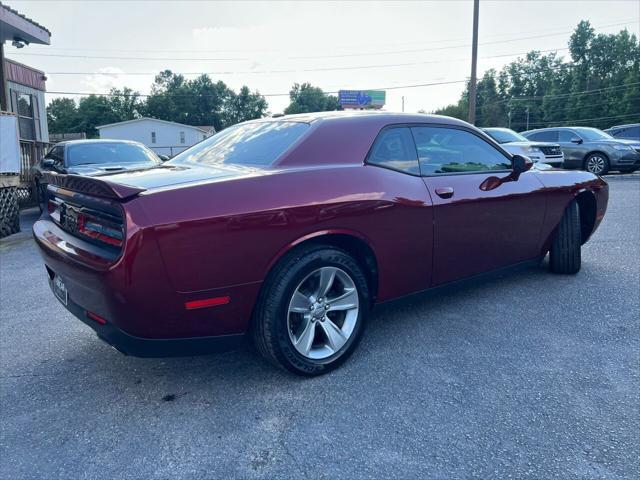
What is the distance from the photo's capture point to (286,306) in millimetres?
2619

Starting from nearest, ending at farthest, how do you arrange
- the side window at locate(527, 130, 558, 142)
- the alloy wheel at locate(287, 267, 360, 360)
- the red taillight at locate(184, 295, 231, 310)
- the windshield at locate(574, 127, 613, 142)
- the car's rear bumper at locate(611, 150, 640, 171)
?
the red taillight at locate(184, 295, 231, 310), the alloy wheel at locate(287, 267, 360, 360), the car's rear bumper at locate(611, 150, 640, 171), the windshield at locate(574, 127, 613, 142), the side window at locate(527, 130, 558, 142)

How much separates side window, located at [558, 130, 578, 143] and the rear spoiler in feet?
48.2

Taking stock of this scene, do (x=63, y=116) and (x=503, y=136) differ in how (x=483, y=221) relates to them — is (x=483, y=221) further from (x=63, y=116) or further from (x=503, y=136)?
(x=63, y=116)

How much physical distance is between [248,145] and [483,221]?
180 centimetres

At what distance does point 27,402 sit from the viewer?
104 inches

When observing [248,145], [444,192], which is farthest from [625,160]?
[248,145]

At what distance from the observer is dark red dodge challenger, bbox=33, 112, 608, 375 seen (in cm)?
230

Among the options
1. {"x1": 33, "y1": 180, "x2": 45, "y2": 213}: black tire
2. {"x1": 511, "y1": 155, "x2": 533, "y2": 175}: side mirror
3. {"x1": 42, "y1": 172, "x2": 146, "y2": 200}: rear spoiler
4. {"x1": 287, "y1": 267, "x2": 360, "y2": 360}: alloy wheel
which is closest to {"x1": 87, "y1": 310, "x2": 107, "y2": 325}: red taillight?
{"x1": 42, "y1": 172, "x2": 146, "y2": 200}: rear spoiler

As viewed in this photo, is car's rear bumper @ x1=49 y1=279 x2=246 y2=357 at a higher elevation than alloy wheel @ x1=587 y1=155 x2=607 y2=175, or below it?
below

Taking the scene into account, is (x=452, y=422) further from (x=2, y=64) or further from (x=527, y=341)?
(x=2, y=64)

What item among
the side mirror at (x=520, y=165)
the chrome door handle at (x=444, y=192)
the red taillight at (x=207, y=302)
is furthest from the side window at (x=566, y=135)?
the red taillight at (x=207, y=302)

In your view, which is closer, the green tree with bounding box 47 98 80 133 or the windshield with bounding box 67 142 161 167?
the windshield with bounding box 67 142 161 167

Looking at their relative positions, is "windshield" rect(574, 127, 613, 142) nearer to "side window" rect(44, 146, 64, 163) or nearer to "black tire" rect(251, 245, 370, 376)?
"side window" rect(44, 146, 64, 163)

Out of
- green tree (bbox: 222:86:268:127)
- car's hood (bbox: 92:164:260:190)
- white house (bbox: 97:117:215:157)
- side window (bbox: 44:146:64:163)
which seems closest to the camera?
car's hood (bbox: 92:164:260:190)
